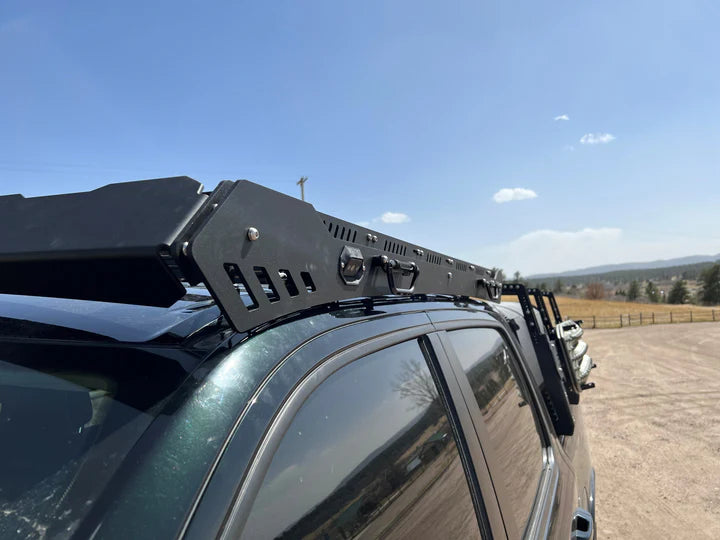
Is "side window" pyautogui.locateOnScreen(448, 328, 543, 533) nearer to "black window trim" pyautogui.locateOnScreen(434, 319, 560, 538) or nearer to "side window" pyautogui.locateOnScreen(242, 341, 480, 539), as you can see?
"black window trim" pyautogui.locateOnScreen(434, 319, 560, 538)

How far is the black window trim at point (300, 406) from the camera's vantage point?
66cm

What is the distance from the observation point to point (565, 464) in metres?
2.21

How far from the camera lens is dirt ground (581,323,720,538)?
4.96 meters

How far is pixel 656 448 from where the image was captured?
729cm

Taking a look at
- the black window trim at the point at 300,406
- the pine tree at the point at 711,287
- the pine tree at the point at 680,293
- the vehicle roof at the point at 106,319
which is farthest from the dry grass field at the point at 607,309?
the vehicle roof at the point at 106,319

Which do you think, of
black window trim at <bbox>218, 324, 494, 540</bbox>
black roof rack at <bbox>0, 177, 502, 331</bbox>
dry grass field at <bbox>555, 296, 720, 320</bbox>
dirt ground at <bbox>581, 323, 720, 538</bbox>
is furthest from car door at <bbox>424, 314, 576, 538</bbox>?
dry grass field at <bbox>555, 296, 720, 320</bbox>

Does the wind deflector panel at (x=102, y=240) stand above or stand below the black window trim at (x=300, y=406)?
above

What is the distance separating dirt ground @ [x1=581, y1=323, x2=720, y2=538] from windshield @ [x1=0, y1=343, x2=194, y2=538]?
5302 mm

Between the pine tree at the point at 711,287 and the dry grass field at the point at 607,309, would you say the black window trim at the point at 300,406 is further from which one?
the pine tree at the point at 711,287

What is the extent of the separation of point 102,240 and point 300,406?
1.48 feet

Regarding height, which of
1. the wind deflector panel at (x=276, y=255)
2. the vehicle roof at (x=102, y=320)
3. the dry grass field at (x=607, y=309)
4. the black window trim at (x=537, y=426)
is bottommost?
the dry grass field at (x=607, y=309)

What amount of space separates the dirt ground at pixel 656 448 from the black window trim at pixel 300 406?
443cm

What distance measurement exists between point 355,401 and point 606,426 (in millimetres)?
9208

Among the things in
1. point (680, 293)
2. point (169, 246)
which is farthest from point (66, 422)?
point (680, 293)
